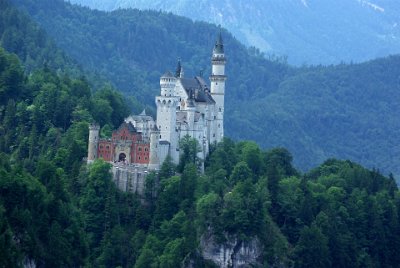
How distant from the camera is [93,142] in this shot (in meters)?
116

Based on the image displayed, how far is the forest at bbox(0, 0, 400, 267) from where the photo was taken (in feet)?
336

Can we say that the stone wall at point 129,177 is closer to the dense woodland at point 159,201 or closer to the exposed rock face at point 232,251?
the dense woodland at point 159,201

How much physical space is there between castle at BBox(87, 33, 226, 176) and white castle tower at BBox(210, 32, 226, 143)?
6.53 ft

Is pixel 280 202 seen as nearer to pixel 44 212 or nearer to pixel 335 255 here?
pixel 335 255

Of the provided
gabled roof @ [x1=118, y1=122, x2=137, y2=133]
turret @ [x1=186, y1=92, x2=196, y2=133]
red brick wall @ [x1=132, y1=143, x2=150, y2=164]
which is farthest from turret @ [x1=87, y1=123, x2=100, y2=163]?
turret @ [x1=186, y1=92, x2=196, y2=133]

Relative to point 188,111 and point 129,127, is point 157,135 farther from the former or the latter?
point 188,111

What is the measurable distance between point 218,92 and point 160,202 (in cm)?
1691

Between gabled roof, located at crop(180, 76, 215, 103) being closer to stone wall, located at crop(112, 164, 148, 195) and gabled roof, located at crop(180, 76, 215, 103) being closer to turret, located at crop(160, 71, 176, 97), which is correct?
turret, located at crop(160, 71, 176, 97)

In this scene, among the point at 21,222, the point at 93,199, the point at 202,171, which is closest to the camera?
the point at 21,222

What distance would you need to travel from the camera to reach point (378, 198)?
130500 mm

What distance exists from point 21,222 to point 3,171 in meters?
5.49

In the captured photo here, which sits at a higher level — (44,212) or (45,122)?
(45,122)

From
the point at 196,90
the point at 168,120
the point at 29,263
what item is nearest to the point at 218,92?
the point at 196,90

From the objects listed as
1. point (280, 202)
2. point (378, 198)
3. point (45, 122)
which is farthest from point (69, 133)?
point (378, 198)
